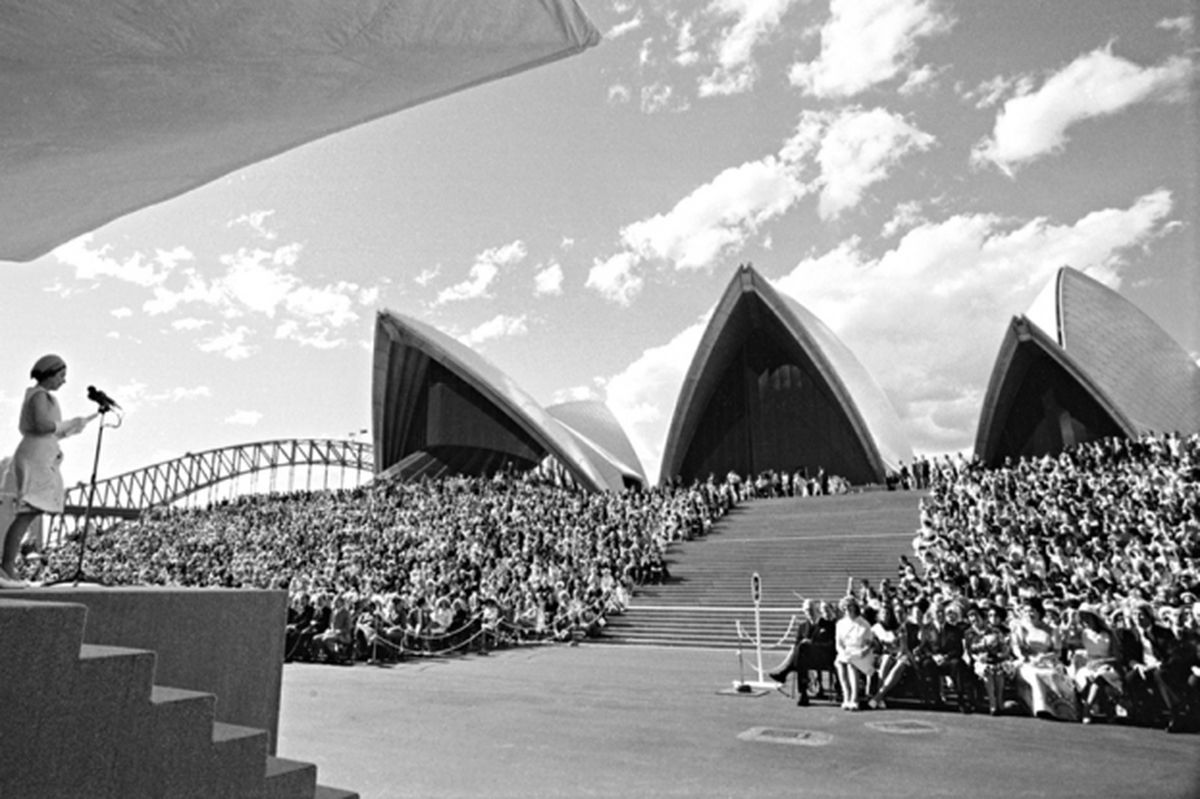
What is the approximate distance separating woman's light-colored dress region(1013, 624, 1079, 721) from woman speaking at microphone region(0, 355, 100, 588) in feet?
27.1

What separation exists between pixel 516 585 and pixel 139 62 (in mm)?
16688

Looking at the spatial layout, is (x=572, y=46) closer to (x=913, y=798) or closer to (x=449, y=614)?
(x=913, y=798)

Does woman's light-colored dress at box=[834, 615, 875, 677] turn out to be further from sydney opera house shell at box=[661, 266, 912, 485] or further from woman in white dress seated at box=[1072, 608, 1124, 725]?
sydney opera house shell at box=[661, 266, 912, 485]

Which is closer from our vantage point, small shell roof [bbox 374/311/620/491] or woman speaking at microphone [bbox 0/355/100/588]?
woman speaking at microphone [bbox 0/355/100/588]

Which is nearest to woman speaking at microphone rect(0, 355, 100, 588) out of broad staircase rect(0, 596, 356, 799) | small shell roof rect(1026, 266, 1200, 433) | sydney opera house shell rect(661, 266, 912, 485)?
broad staircase rect(0, 596, 356, 799)

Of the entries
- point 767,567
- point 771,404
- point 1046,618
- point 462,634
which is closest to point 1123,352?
point 771,404

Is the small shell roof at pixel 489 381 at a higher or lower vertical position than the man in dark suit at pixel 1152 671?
higher

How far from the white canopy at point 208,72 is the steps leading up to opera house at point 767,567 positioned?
11.4 meters

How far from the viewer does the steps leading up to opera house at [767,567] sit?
15.5 m

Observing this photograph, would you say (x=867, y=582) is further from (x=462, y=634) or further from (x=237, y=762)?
(x=237, y=762)

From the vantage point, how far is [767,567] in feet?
60.0

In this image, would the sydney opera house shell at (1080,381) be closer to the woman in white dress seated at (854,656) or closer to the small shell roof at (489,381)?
the small shell roof at (489,381)

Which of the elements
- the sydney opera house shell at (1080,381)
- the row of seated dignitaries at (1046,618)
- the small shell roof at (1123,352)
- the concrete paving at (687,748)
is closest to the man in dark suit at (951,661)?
the row of seated dignitaries at (1046,618)

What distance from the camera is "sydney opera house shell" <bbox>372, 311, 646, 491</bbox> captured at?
1769 inches
